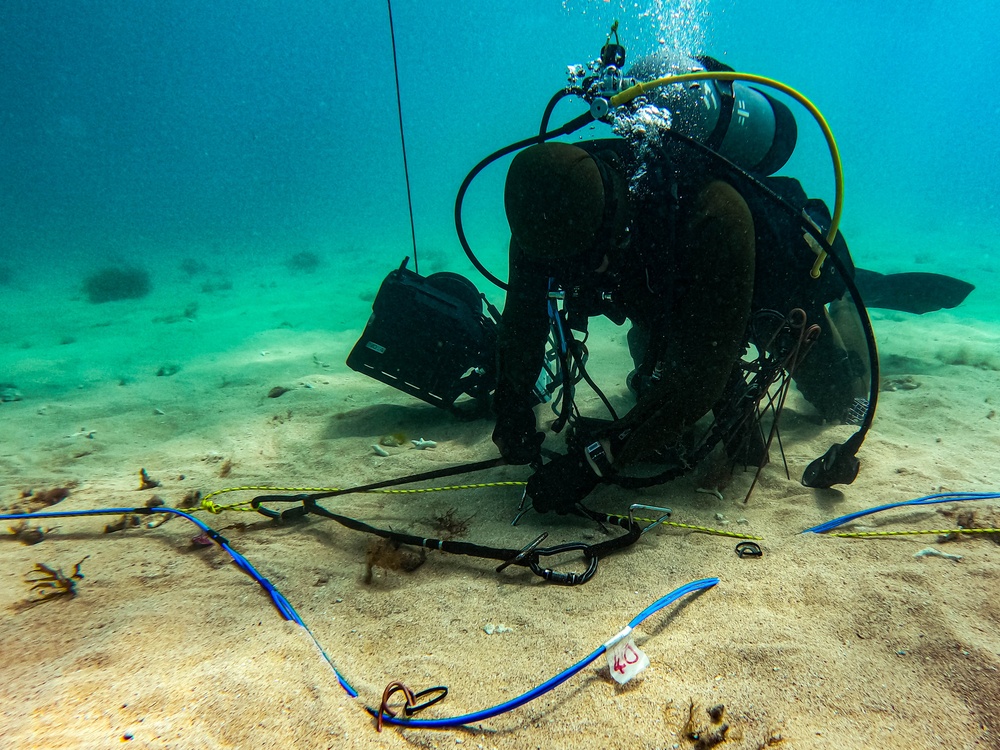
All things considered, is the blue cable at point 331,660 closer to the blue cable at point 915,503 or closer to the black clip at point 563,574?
the black clip at point 563,574

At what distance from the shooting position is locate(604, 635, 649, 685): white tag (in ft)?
5.63

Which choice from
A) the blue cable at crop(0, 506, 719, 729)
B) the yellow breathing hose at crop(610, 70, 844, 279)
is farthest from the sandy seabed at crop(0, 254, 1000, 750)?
the yellow breathing hose at crop(610, 70, 844, 279)

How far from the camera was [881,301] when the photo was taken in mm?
6602

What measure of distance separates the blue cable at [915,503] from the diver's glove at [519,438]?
1815mm

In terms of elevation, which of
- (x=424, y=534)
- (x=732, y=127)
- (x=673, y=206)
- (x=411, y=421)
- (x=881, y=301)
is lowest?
(x=424, y=534)

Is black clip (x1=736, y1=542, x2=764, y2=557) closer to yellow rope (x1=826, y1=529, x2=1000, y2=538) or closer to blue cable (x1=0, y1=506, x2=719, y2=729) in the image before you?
blue cable (x1=0, y1=506, x2=719, y2=729)

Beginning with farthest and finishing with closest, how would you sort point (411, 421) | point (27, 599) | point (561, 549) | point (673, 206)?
point (411, 421), point (673, 206), point (561, 549), point (27, 599)

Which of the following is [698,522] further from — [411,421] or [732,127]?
[411,421]

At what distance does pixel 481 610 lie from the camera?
2271 mm

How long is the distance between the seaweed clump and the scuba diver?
1989 centimetres

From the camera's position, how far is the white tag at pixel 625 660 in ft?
5.63

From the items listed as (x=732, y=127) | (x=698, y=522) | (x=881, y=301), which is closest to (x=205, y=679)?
(x=698, y=522)

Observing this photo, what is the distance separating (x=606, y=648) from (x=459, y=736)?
63 cm

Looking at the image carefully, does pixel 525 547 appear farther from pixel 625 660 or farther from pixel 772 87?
pixel 772 87
